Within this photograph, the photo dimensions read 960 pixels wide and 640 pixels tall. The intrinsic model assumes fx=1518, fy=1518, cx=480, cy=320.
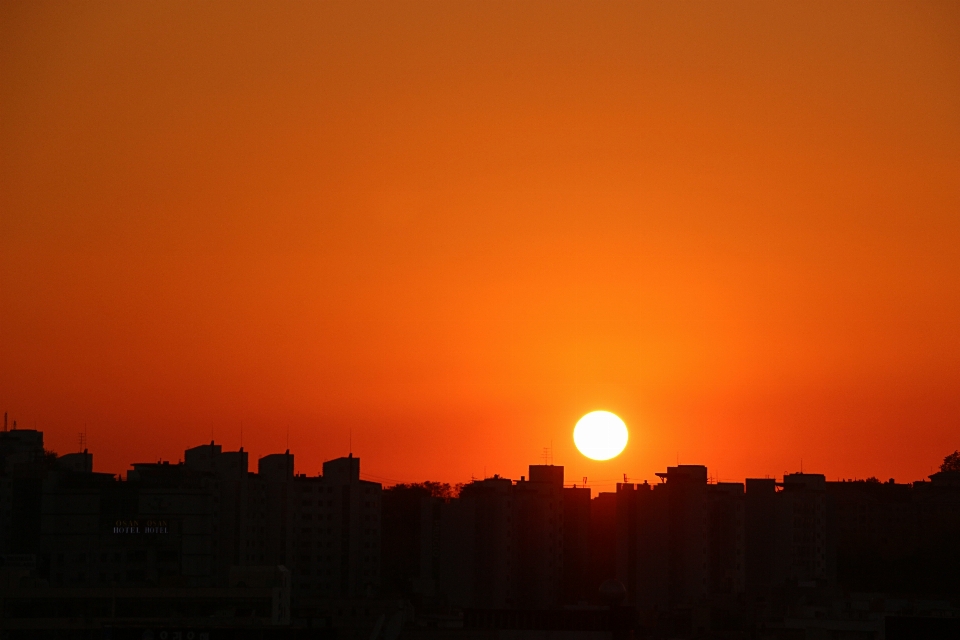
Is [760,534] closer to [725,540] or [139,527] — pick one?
[725,540]

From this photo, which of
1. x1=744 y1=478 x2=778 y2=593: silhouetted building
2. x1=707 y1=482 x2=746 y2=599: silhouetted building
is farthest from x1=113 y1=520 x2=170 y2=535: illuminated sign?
x1=744 y1=478 x2=778 y2=593: silhouetted building

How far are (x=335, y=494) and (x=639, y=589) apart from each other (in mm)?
24817

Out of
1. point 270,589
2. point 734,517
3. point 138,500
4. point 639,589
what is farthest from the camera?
point 734,517

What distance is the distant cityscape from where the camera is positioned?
7969cm

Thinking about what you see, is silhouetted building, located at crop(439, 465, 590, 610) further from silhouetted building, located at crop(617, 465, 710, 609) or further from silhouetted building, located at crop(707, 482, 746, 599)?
silhouetted building, located at crop(707, 482, 746, 599)

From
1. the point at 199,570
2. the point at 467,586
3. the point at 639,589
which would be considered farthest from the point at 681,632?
the point at 199,570

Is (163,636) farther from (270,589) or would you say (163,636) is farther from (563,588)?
(563,588)

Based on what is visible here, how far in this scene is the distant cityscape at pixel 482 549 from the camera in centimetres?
7969

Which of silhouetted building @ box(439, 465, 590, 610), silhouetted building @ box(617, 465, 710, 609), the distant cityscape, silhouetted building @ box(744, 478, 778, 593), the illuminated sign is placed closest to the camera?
the distant cityscape

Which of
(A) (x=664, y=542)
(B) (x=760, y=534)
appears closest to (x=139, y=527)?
(A) (x=664, y=542)

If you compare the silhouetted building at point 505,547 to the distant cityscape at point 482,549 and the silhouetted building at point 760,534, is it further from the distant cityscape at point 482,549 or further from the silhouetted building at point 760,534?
the silhouetted building at point 760,534

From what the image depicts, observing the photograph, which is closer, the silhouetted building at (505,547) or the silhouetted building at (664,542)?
the silhouetted building at (664,542)

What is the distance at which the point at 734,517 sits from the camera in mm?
109438

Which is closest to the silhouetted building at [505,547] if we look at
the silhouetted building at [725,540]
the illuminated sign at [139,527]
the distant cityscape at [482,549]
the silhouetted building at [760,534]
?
the distant cityscape at [482,549]
